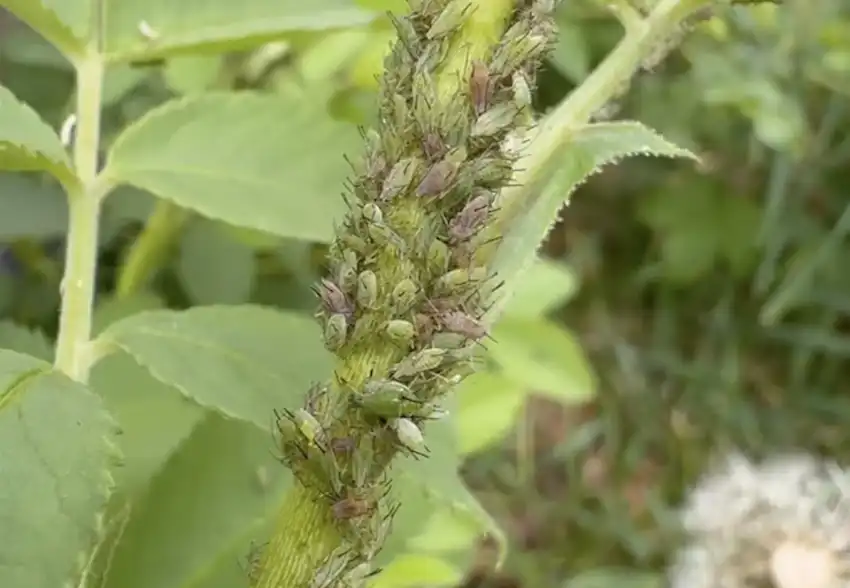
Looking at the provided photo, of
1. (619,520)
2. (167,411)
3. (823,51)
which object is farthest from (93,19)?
(619,520)

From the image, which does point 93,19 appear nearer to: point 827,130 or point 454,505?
point 454,505

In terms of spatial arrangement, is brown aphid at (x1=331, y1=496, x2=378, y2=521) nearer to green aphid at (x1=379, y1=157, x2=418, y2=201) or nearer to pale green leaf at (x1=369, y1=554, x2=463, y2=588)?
green aphid at (x1=379, y1=157, x2=418, y2=201)

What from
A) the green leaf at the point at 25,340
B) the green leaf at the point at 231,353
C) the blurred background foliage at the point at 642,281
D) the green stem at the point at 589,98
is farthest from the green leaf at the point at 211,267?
the green stem at the point at 589,98

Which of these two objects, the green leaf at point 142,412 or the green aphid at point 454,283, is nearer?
the green aphid at point 454,283

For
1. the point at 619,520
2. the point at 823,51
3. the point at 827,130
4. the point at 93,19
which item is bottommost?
the point at 619,520

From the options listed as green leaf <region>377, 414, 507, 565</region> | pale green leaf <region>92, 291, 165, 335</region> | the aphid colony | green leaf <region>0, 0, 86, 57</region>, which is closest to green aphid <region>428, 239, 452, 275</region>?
the aphid colony

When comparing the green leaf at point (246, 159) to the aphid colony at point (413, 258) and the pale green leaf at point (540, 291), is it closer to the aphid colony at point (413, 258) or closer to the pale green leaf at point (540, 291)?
the aphid colony at point (413, 258)
